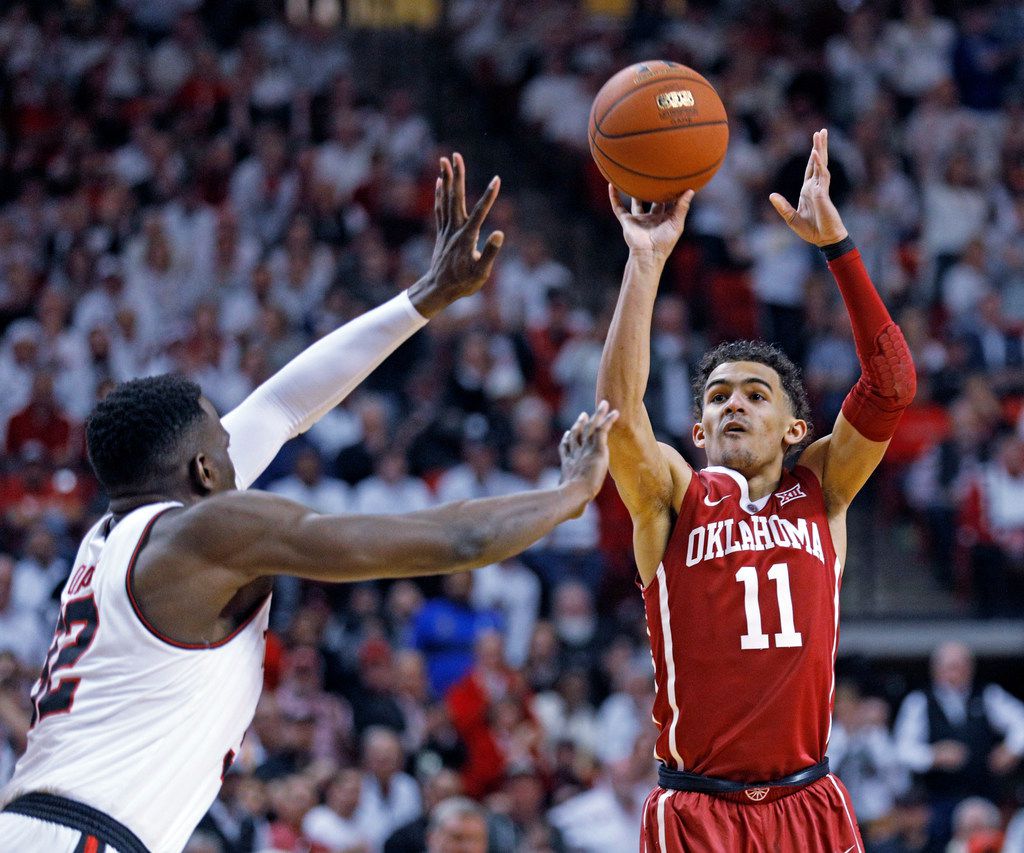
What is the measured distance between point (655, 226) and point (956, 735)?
20.4 ft

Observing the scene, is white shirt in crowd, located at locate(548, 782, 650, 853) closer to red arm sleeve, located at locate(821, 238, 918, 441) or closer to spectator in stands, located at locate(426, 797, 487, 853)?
spectator in stands, located at locate(426, 797, 487, 853)

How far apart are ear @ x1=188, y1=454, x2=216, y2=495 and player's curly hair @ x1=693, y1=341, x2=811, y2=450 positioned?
1.91 metres

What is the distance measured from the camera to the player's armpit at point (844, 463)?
4965mm

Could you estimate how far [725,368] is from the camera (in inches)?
198

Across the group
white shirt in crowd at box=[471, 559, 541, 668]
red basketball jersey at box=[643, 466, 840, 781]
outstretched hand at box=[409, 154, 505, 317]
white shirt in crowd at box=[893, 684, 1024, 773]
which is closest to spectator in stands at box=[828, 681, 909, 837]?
white shirt in crowd at box=[893, 684, 1024, 773]

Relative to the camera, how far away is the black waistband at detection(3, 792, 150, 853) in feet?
11.6

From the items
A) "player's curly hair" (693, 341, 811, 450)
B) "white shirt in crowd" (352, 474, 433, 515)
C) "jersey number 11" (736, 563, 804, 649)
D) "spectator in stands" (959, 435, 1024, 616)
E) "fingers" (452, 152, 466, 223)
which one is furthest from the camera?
"spectator in stands" (959, 435, 1024, 616)

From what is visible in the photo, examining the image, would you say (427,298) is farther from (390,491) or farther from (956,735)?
(956,735)

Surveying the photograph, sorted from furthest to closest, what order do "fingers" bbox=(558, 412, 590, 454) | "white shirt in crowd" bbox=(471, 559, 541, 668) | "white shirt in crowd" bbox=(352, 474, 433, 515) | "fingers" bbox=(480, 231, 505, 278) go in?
"white shirt in crowd" bbox=(352, 474, 433, 515) < "white shirt in crowd" bbox=(471, 559, 541, 668) < "fingers" bbox=(480, 231, 505, 278) < "fingers" bbox=(558, 412, 590, 454)

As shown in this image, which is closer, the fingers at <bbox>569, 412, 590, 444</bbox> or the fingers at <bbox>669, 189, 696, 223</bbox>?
the fingers at <bbox>569, 412, 590, 444</bbox>

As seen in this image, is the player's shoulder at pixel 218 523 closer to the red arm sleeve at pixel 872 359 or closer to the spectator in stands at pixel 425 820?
the red arm sleeve at pixel 872 359

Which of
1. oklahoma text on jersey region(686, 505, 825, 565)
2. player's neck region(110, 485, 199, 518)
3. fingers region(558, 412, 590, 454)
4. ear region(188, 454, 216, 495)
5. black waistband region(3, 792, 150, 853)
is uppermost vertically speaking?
fingers region(558, 412, 590, 454)

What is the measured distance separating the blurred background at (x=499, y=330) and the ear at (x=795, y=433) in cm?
272

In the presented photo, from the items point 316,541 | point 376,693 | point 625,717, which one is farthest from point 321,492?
point 316,541
